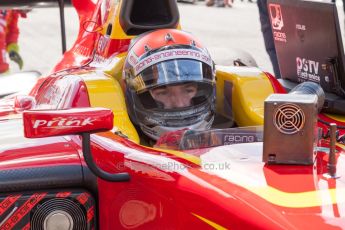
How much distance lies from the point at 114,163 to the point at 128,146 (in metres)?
0.10

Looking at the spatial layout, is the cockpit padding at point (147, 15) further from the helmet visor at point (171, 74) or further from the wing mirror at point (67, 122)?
the wing mirror at point (67, 122)

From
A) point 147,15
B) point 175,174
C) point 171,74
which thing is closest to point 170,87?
point 171,74

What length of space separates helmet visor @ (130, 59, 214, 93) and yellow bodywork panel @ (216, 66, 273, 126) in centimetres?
25

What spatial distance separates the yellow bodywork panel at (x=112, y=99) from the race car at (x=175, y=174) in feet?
0.04

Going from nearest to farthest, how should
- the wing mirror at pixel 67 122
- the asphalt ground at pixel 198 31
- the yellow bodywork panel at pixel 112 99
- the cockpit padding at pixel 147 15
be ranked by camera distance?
the wing mirror at pixel 67 122 < the yellow bodywork panel at pixel 112 99 < the cockpit padding at pixel 147 15 < the asphalt ground at pixel 198 31

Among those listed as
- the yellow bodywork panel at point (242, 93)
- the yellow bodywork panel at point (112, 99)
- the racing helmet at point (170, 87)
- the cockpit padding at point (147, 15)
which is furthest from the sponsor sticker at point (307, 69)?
the yellow bodywork panel at point (112, 99)

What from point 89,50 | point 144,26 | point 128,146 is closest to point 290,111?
point 128,146

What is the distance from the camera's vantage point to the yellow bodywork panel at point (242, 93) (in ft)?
10.5

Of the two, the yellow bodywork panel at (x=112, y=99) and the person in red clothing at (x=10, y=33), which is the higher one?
the yellow bodywork panel at (x=112, y=99)

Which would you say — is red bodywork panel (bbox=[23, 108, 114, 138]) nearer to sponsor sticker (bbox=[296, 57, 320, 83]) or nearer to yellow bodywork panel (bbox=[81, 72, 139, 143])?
yellow bodywork panel (bbox=[81, 72, 139, 143])

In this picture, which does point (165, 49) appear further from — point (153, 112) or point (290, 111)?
point (290, 111)

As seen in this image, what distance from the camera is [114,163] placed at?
2.51m

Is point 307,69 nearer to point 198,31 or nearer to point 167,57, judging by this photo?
point 167,57

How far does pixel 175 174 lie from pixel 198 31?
34.0 feet
